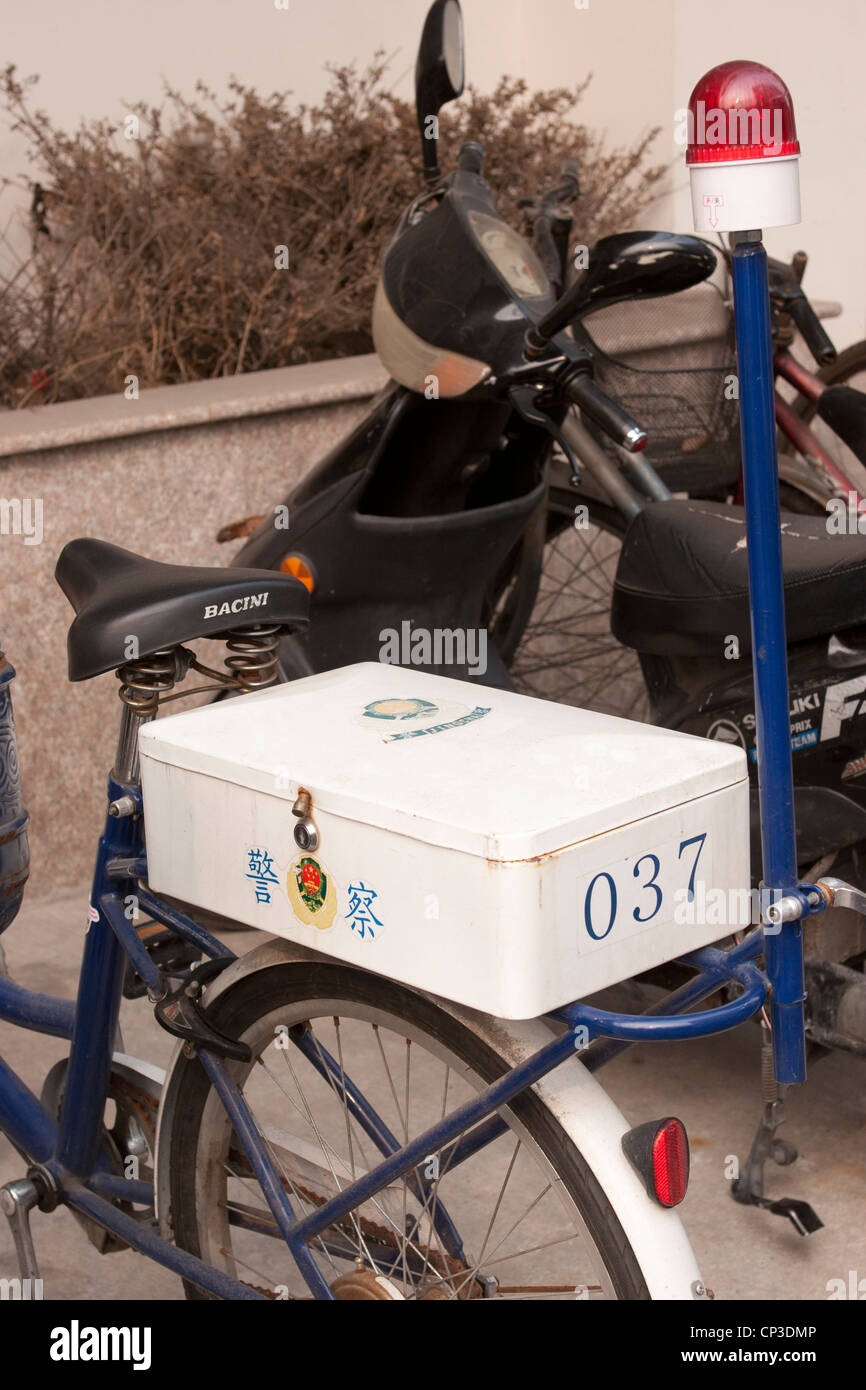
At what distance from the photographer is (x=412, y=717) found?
1.71 m

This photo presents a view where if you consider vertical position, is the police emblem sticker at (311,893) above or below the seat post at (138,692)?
below

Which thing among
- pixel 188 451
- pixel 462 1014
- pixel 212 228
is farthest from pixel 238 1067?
pixel 212 228

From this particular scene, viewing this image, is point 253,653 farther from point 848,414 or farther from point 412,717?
point 848,414

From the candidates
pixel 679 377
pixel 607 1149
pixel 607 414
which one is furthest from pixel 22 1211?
pixel 679 377

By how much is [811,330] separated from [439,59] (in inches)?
49.8

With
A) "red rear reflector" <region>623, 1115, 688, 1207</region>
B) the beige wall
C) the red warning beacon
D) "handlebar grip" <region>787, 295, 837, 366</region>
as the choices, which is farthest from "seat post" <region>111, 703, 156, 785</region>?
the beige wall

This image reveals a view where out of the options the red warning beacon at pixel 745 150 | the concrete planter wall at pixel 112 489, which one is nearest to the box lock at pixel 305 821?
the red warning beacon at pixel 745 150

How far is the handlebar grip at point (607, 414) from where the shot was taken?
2074 mm

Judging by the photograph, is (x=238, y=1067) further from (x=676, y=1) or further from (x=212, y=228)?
(x=676, y=1)

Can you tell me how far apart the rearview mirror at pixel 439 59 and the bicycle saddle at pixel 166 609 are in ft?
3.83

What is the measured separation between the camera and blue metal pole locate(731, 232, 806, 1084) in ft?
4.45

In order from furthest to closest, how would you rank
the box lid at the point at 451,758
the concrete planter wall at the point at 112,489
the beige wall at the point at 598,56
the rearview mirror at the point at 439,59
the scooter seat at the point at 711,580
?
the beige wall at the point at 598,56
the concrete planter wall at the point at 112,489
the rearview mirror at the point at 439,59
the scooter seat at the point at 711,580
the box lid at the point at 451,758

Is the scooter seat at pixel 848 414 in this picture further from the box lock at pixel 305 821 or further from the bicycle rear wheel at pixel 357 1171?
the box lock at pixel 305 821
